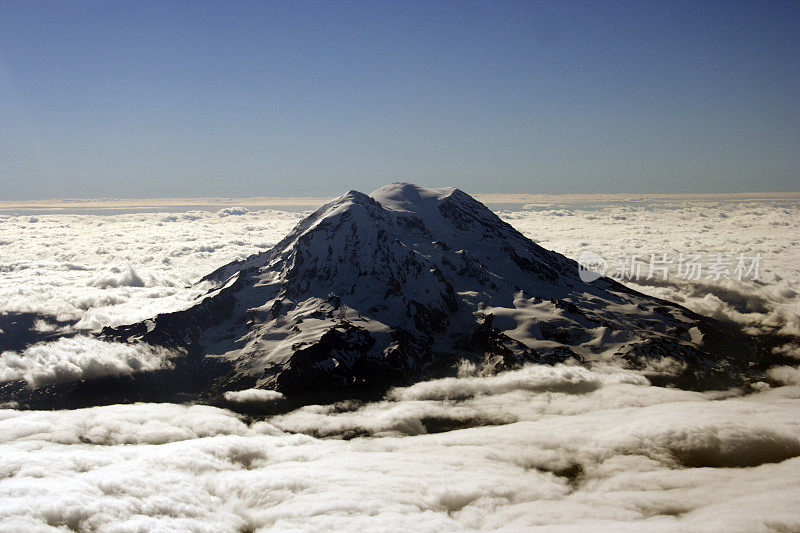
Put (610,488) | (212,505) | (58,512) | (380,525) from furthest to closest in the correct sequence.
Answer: (610,488)
(212,505)
(380,525)
(58,512)

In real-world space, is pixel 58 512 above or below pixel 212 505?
above

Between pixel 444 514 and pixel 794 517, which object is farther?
pixel 444 514

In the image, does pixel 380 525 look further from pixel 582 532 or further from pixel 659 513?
pixel 659 513

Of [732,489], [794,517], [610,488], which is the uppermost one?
[794,517]

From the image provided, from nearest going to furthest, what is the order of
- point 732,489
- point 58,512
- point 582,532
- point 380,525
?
point 58,512 → point 582,532 → point 380,525 → point 732,489

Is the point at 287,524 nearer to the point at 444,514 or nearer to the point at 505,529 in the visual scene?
the point at 444,514

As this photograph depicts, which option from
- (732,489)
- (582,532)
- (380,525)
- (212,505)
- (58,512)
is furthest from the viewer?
(732,489)

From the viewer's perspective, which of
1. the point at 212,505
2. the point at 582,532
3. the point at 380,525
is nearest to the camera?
the point at 582,532

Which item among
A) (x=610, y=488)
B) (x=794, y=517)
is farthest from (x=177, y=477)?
(x=794, y=517)

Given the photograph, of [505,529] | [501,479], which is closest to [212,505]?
[505,529]
